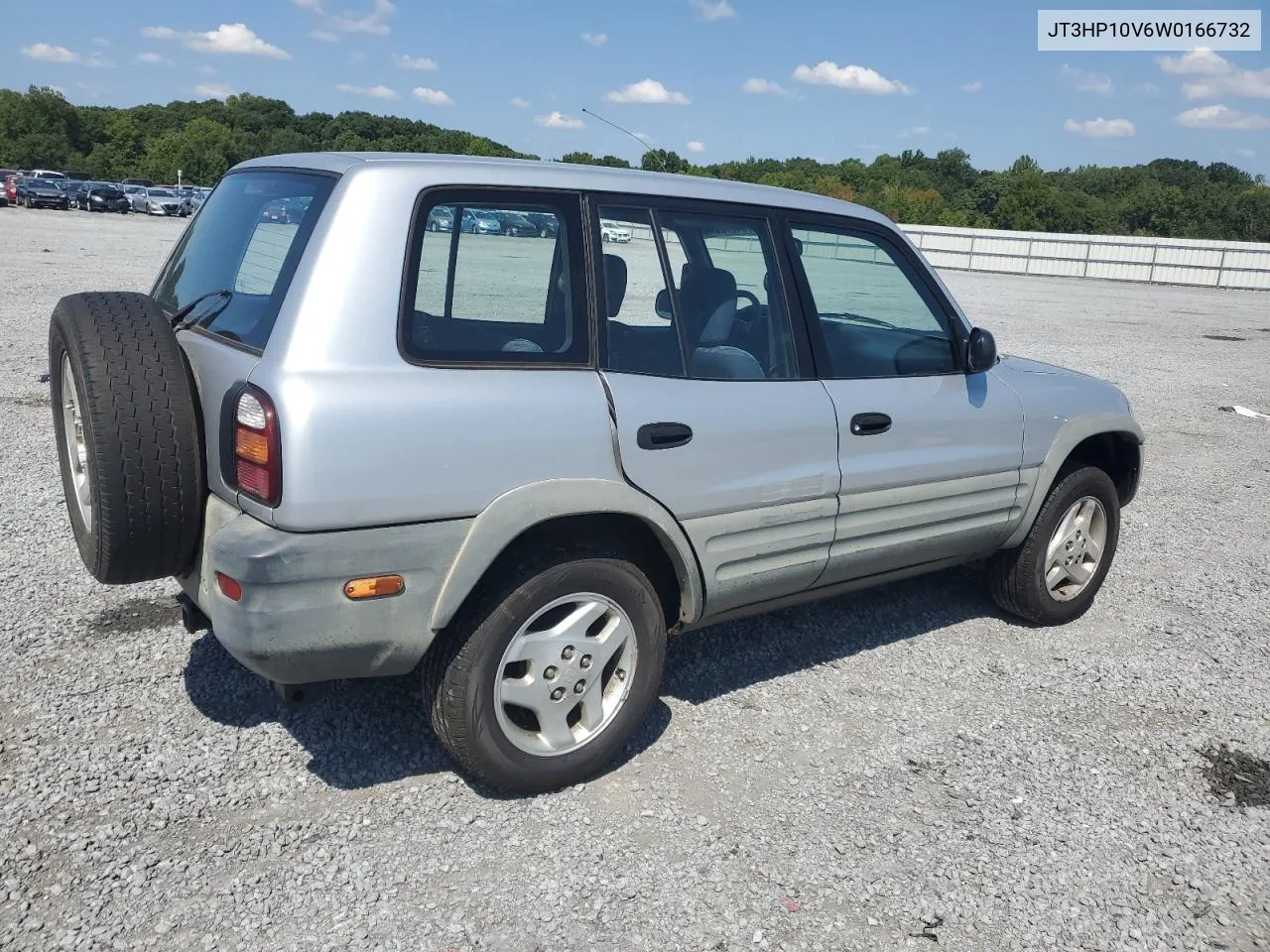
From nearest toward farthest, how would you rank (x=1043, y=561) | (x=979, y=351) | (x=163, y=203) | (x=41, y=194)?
(x=979, y=351), (x=1043, y=561), (x=41, y=194), (x=163, y=203)

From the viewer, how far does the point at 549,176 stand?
3324 millimetres

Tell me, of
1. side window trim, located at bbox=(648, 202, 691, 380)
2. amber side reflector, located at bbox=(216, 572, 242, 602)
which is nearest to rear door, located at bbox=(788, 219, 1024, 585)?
side window trim, located at bbox=(648, 202, 691, 380)

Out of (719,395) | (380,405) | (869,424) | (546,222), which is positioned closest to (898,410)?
(869,424)

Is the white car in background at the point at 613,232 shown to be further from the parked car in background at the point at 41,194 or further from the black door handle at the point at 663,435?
the parked car in background at the point at 41,194

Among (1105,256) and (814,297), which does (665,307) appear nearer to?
(814,297)

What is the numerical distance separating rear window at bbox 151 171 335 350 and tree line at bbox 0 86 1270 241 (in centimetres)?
4874

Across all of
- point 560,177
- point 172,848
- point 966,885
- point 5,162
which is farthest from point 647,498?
point 5,162

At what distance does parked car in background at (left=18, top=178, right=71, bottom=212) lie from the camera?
156ft

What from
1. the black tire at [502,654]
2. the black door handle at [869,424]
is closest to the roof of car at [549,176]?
the black door handle at [869,424]

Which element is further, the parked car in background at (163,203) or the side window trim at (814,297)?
the parked car in background at (163,203)

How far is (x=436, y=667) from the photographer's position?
3.14m

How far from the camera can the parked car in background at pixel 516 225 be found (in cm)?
331

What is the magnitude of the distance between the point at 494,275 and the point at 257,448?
4.04 ft

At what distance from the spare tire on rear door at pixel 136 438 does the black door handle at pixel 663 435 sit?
1314 millimetres
